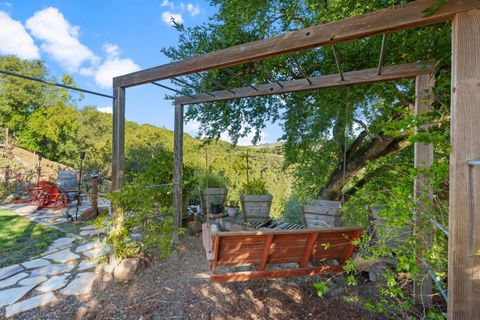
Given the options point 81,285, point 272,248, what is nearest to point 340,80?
point 272,248

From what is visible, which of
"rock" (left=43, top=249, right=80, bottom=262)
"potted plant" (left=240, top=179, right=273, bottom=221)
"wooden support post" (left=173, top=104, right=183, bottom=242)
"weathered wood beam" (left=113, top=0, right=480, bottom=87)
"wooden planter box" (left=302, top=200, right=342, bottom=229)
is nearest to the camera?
"weathered wood beam" (left=113, top=0, right=480, bottom=87)

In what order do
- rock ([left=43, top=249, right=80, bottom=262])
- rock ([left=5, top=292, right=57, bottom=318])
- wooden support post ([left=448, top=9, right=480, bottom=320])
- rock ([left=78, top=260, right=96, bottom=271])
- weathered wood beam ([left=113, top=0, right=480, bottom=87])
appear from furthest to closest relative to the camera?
rock ([left=43, top=249, right=80, bottom=262])
rock ([left=78, top=260, right=96, bottom=271])
rock ([left=5, top=292, right=57, bottom=318])
weathered wood beam ([left=113, top=0, right=480, bottom=87])
wooden support post ([left=448, top=9, right=480, bottom=320])

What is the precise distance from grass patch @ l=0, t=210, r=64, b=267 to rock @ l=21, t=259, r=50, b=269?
6.3 inches

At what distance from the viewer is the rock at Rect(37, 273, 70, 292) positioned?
2.51 m

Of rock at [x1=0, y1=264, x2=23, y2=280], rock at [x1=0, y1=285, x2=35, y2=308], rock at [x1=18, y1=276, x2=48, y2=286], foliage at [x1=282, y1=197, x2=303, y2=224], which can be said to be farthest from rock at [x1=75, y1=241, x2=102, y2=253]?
foliage at [x1=282, y1=197, x2=303, y2=224]

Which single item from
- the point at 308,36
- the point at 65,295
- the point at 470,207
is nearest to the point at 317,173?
the point at 308,36

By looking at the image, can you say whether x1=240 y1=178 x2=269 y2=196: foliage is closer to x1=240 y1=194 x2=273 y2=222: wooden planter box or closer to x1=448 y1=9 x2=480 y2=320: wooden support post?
x1=240 y1=194 x2=273 y2=222: wooden planter box

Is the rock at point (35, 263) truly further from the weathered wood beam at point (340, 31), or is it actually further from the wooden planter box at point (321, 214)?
the wooden planter box at point (321, 214)

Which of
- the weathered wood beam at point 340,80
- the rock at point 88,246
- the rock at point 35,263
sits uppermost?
the weathered wood beam at point 340,80

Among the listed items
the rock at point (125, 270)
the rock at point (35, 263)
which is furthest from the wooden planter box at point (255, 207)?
the rock at point (35, 263)

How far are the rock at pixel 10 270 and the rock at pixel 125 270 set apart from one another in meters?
1.25

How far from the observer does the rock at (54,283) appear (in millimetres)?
2510

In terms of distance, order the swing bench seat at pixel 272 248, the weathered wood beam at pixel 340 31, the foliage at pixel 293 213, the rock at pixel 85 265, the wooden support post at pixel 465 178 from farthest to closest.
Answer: the foliage at pixel 293 213 → the rock at pixel 85 265 → the swing bench seat at pixel 272 248 → the weathered wood beam at pixel 340 31 → the wooden support post at pixel 465 178

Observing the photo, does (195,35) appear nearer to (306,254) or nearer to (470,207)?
(306,254)
